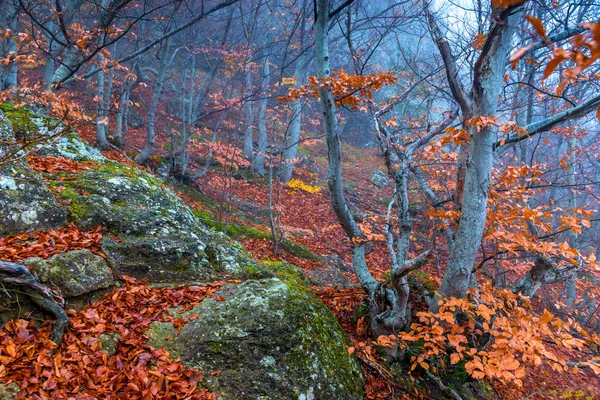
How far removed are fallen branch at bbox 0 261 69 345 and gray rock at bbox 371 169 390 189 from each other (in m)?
15.6

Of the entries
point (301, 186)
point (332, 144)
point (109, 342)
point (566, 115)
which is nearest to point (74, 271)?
point (109, 342)

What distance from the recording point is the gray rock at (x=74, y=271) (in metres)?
2.57

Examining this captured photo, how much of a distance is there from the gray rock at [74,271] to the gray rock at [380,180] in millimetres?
15141

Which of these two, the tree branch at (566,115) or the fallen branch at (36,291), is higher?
the tree branch at (566,115)

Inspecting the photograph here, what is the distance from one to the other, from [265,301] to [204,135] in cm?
1400

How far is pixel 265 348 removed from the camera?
8.47ft

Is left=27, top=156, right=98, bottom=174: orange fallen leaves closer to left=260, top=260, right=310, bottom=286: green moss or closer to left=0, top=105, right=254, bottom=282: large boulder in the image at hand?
left=0, top=105, right=254, bottom=282: large boulder

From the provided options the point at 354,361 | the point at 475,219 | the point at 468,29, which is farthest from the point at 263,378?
the point at 468,29

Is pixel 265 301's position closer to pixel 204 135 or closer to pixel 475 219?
pixel 475 219

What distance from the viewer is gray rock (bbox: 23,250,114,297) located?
8.42ft

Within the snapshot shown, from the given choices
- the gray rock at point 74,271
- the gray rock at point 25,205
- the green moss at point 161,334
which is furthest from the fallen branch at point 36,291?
the gray rock at point 25,205

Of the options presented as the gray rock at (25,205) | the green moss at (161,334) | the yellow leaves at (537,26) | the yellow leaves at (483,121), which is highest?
the yellow leaves at (483,121)

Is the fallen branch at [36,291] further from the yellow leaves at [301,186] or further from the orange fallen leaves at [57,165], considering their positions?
the yellow leaves at [301,186]

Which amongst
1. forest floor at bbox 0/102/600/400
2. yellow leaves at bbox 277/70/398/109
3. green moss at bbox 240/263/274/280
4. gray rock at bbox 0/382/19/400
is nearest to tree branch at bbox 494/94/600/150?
yellow leaves at bbox 277/70/398/109
